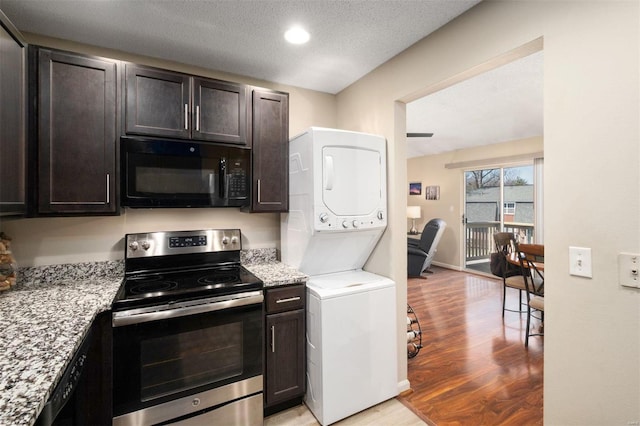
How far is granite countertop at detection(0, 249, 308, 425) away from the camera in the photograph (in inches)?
31.1

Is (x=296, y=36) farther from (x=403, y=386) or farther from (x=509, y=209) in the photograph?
(x=509, y=209)

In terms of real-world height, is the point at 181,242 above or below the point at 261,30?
below

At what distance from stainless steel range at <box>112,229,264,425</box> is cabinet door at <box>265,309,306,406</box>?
0.09m

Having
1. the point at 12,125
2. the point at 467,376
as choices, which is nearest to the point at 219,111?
the point at 12,125

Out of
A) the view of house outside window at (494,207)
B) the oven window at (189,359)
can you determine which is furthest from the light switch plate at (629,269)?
the view of house outside window at (494,207)

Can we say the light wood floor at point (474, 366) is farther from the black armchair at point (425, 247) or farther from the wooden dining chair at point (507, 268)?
the black armchair at point (425, 247)

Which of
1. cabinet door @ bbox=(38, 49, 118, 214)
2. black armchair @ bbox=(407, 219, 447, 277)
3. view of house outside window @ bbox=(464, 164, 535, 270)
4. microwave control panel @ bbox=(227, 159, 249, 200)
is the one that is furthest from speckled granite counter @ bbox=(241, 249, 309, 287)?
view of house outside window @ bbox=(464, 164, 535, 270)

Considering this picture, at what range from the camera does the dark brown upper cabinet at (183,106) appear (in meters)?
1.86

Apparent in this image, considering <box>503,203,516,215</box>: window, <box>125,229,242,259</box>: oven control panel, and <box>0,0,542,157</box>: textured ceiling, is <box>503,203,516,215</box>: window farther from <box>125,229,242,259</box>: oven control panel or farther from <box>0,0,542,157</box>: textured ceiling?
<box>125,229,242,259</box>: oven control panel

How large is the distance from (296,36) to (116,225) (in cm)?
178

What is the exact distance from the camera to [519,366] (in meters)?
2.55

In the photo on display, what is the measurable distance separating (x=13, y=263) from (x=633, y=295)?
2989 mm

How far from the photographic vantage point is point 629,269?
1.11 m

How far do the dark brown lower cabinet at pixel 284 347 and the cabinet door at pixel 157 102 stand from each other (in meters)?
1.25
